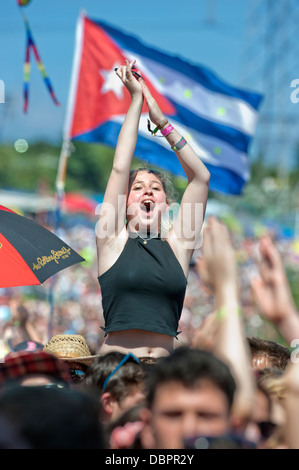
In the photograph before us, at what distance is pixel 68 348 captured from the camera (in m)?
3.40

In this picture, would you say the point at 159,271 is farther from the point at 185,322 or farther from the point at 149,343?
the point at 185,322

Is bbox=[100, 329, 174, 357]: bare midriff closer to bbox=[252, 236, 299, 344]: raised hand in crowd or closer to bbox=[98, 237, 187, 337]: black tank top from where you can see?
bbox=[98, 237, 187, 337]: black tank top

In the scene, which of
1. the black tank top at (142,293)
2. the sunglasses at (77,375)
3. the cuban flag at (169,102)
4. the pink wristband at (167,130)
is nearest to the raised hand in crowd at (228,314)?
the black tank top at (142,293)

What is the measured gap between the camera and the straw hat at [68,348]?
10.9 ft

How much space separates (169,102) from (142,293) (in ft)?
16.9

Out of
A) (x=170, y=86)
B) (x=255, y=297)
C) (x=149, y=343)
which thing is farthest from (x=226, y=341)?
(x=170, y=86)

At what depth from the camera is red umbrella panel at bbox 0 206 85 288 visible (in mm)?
3432

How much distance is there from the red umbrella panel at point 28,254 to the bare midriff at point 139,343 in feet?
1.95

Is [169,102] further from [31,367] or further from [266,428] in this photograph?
[266,428]

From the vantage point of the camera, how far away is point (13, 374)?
7.04 feet

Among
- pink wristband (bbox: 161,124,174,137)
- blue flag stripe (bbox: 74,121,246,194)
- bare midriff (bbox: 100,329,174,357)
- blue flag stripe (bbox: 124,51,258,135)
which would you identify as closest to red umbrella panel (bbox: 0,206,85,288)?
bare midriff (bbox: 100,329,174,357)

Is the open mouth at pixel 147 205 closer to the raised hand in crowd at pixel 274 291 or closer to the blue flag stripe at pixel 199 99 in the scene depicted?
the raised hand in crowd at pixel 274 291

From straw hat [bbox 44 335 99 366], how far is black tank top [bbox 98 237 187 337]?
361 mm
